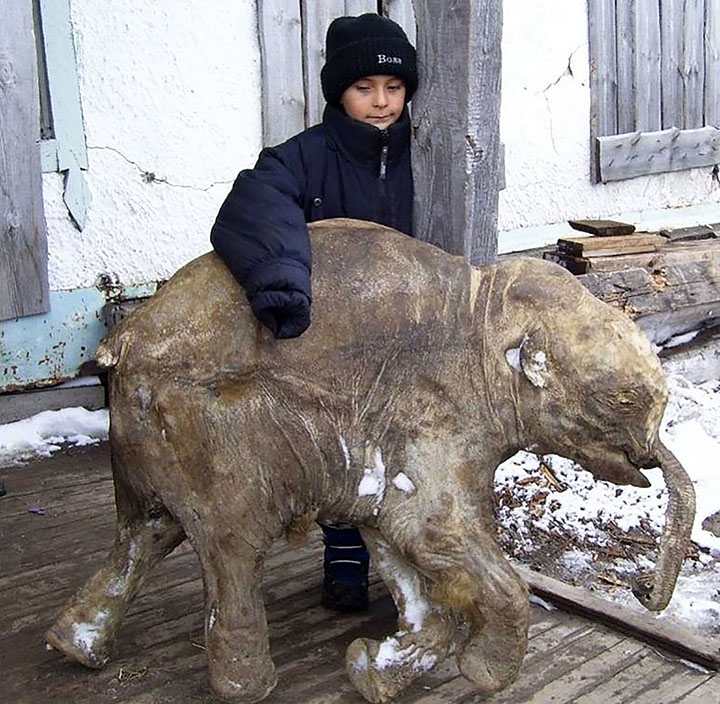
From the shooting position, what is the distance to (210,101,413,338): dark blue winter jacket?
2398 mm

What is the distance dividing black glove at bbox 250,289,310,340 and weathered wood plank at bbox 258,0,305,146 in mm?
2912

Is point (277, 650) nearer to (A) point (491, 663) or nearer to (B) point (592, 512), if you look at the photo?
(A) point (491, 663)

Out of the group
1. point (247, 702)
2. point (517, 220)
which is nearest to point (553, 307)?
point (247, 702)

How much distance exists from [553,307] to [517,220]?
3.75m

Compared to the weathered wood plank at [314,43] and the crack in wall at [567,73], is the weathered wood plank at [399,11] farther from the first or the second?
the crack in wall at [567,73]

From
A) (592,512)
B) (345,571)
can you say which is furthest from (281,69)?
(345,571)

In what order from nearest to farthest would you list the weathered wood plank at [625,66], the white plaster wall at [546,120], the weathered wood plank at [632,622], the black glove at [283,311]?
the black glove at [283,311] → the weathered wood plank at [632,622] → the white plaster wall at [546,120] → the weathered wood plank at [625,66]

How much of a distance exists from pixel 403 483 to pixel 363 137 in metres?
1.03

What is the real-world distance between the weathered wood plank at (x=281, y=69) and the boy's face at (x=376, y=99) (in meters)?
2.22

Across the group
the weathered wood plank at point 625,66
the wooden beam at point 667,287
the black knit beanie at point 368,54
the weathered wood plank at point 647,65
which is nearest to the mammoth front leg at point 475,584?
the black knit beanie at point 368,54

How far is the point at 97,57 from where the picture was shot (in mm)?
4633

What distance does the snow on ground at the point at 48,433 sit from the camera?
4.71 metres

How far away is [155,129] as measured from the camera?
4.84 m

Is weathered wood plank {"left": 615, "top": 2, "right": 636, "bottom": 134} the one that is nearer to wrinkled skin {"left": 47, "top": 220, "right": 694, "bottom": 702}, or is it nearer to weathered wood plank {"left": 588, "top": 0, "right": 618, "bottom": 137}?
weathered wood plank {"left": 588, "top": 0, "right": 618, "bottom": 137}
